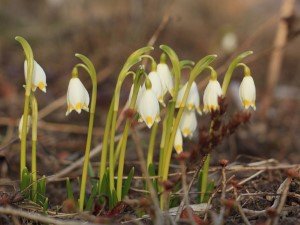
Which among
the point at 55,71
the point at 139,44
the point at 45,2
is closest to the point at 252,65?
the point at 139,44

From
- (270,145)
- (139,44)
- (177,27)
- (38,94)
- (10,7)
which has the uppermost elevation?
(10,7)

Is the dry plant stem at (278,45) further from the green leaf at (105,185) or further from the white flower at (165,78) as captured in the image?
the green leaf at (105,185)

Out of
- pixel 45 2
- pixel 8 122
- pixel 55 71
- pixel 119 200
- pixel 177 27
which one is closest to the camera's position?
pixel 119 200

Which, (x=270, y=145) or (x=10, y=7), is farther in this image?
(x=10, y=7)

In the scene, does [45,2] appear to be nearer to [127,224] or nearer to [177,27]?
[177,27]

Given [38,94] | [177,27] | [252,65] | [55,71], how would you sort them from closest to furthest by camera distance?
[38,94] < [55,71] < [252,65] < [177,27]

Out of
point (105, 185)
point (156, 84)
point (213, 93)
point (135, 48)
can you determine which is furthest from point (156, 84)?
point (135, 48)

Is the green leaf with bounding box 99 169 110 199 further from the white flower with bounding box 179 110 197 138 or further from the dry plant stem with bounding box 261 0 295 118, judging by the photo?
the dry plant stem with bounding box 261 0 295 118
